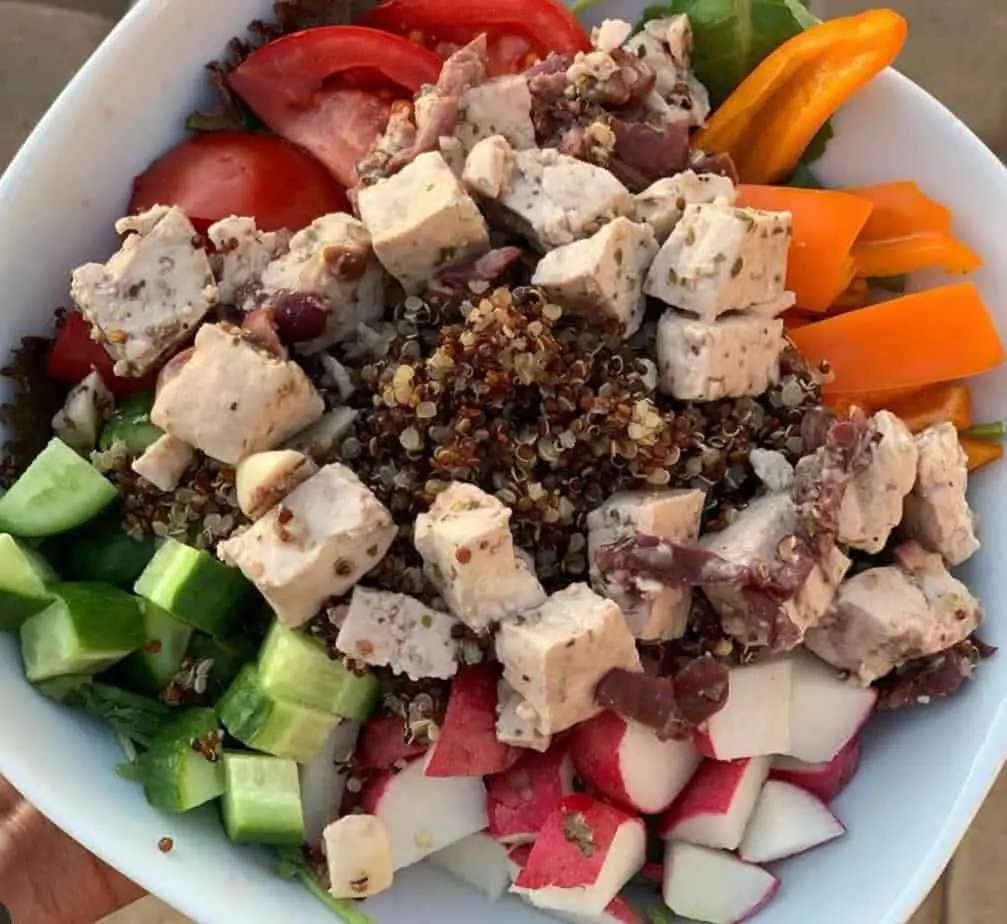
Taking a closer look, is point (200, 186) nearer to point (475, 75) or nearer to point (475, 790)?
point (475, 75)

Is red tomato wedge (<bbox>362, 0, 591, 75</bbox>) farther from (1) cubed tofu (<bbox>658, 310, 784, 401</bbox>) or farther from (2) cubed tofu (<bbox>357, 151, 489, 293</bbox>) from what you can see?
(1) cubed tofu (<bbox>658, 310, 784, 401</bbox>)

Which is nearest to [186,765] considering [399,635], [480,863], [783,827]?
[399,635]

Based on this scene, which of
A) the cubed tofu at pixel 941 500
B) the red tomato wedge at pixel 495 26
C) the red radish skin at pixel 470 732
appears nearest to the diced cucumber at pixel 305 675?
the red radish skin at pixel 470 732

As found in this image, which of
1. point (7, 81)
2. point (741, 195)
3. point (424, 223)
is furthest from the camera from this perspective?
point (7, 81)

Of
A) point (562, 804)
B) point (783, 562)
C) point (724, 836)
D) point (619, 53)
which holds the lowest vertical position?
point (724, 836)

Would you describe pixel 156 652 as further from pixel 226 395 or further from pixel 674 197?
pixel 674 197

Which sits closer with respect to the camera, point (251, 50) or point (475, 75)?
point (475, 75)

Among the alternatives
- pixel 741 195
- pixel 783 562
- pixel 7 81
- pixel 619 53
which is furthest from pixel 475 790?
pixel 7 81

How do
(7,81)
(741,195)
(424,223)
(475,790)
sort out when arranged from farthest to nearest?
(7,81)
(741,195)
(475,790)
(424,223)

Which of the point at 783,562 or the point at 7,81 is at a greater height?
the point at 7,81
